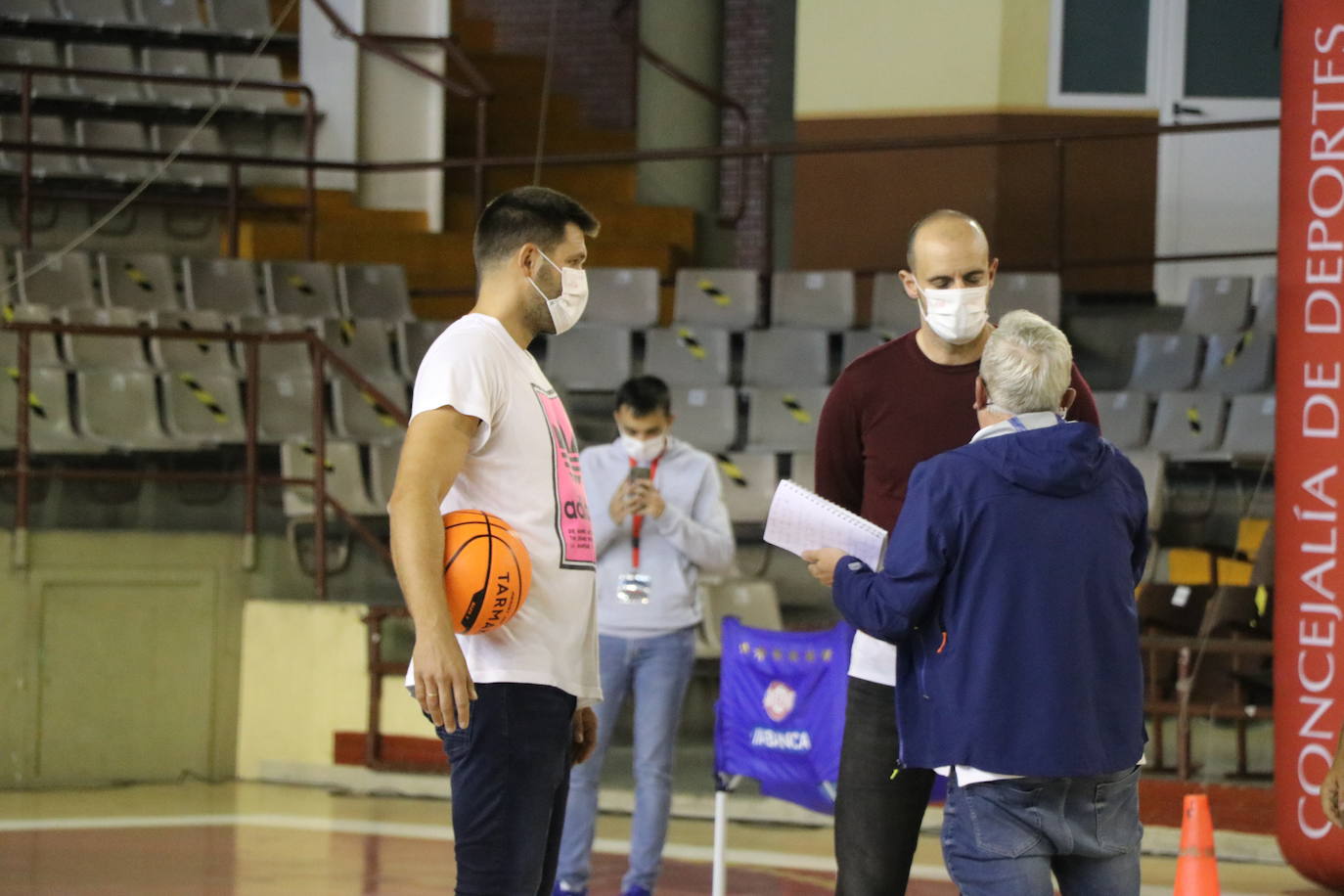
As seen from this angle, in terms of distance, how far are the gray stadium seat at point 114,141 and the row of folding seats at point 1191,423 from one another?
6.64 meters

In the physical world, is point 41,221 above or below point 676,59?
below

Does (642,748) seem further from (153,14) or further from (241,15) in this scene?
(153,14)

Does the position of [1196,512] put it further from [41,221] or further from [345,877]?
[41,221]

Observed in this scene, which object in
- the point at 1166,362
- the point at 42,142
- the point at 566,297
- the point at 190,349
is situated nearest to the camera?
the point at 566,297

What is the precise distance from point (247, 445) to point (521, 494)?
5.41m

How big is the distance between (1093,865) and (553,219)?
4.93 ft

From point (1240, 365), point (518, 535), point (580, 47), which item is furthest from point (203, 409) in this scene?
point (580, 47)

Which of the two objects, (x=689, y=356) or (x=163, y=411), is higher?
(x=689, y=356)

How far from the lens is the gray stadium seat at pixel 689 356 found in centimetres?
941

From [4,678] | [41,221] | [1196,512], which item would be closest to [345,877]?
[4,678]

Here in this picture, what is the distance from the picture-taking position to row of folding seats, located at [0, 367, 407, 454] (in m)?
8.41

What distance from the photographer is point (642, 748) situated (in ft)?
18.4

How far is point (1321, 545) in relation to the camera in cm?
547

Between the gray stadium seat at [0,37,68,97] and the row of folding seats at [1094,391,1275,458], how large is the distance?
740 cm
